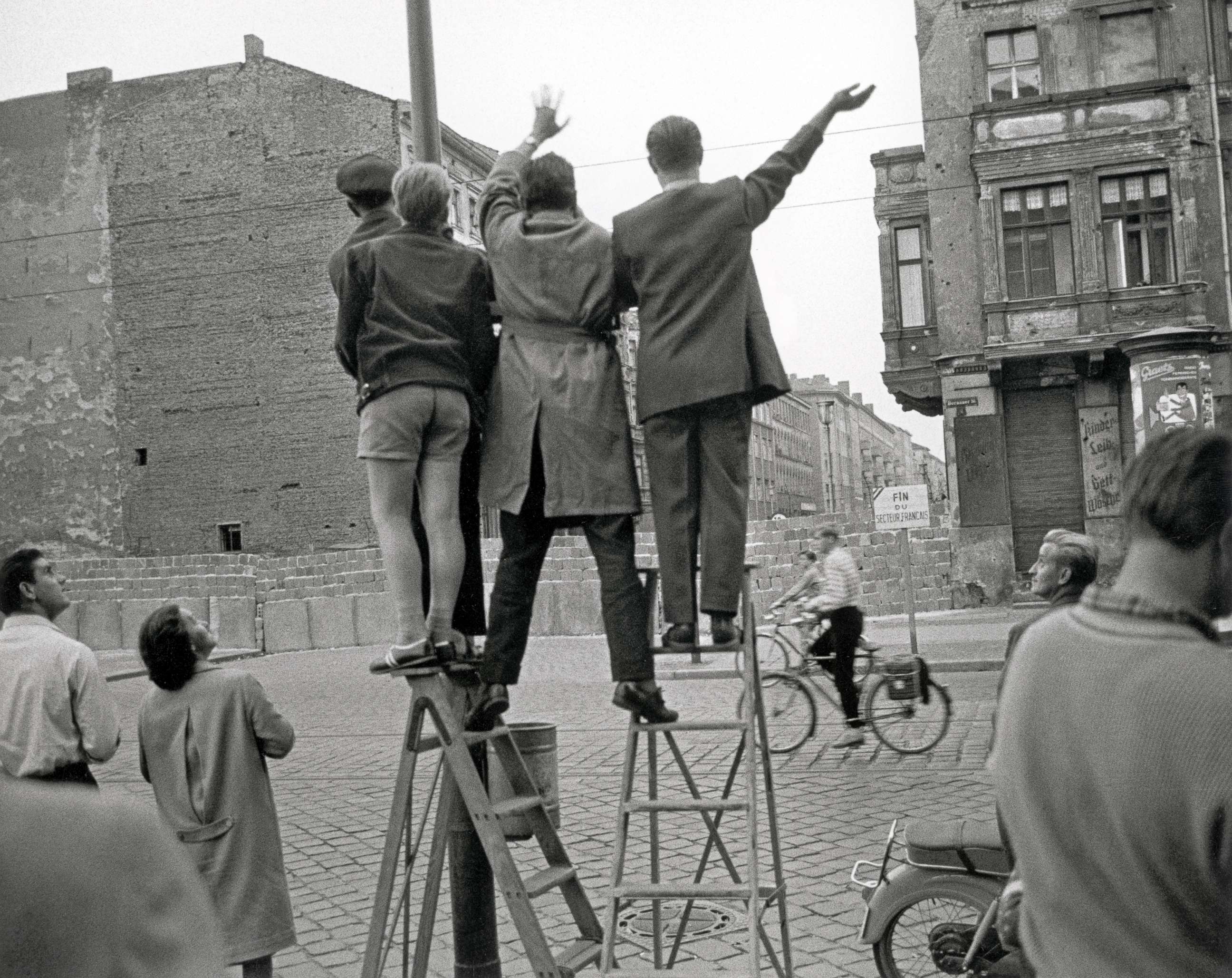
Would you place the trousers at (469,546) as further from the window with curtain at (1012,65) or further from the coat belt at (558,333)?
the window with curtain at (1012,65)

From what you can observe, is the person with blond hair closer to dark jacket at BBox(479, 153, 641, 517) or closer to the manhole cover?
dark jacket at BBox(479, 153, 641, 517)

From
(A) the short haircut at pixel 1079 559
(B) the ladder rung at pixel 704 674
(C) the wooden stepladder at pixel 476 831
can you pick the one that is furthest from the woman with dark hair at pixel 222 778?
(A) the short haircut at pixel 1079 559

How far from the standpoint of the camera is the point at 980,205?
2733 cm

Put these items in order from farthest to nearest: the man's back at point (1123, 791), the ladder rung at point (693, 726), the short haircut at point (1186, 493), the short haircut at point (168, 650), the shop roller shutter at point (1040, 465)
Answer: the shop roller shutter at point (1040, 465) < the short haircut at point (168, 650) < the ladder rung at point (693, 726) < the short haircut at point (1186, 493) < the man's back at point (1123, 791)

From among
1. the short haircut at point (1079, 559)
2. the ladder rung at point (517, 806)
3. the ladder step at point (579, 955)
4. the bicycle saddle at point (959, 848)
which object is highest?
the short haircut at point (1079, 559)

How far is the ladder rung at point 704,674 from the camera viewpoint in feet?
14.9

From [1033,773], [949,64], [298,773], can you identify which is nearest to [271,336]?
[949,64]

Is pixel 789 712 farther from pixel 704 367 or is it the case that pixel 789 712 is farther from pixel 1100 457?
pixel 1100 457

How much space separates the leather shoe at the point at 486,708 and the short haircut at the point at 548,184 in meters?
1.68

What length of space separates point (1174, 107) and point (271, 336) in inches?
949

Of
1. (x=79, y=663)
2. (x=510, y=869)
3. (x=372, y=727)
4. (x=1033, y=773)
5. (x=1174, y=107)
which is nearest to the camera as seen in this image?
(x=1033, y=773)

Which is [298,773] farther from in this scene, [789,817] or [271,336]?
[271,336]

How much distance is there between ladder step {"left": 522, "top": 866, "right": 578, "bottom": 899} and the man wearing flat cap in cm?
86

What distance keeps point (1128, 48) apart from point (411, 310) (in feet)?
86.0
